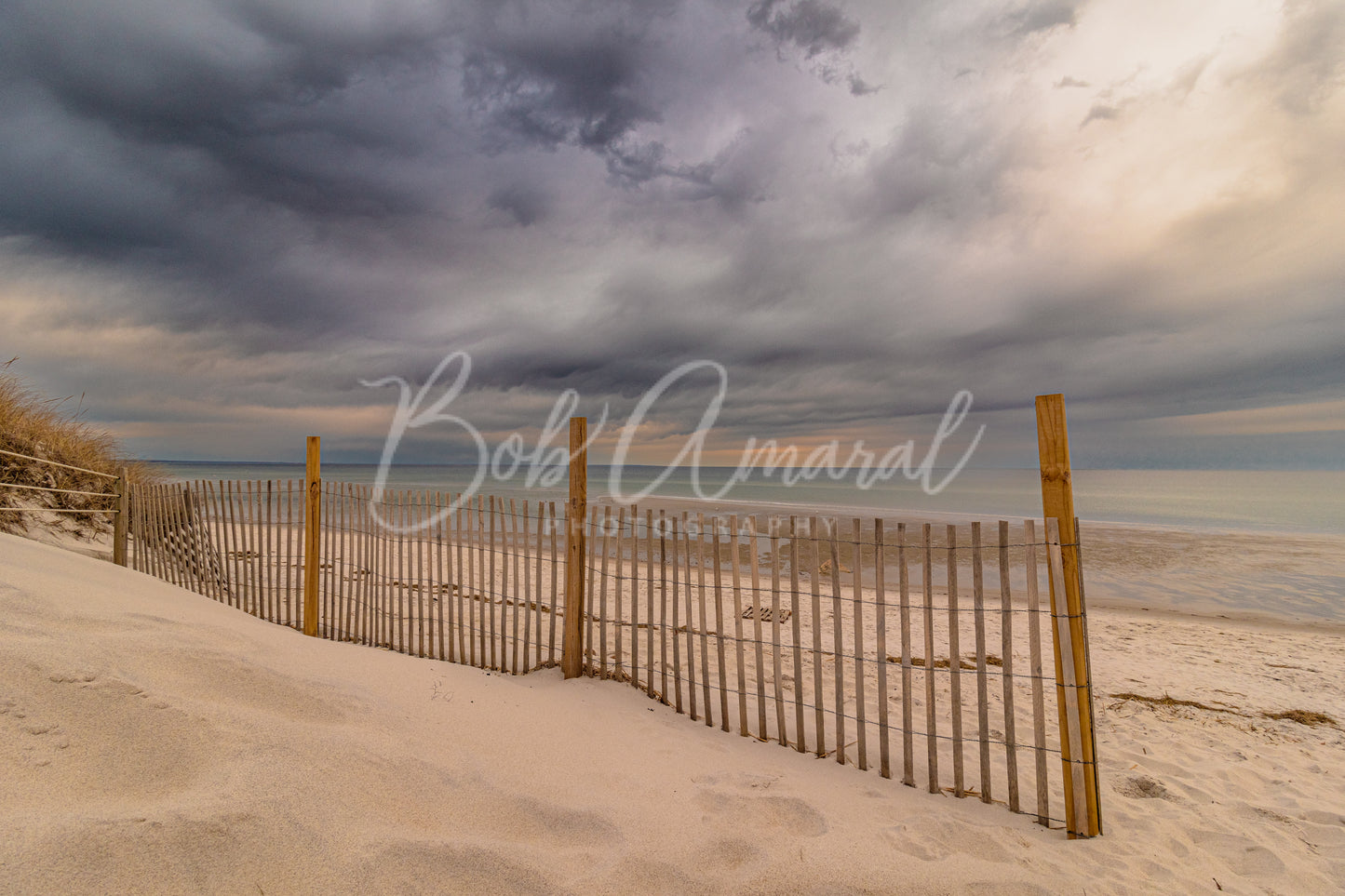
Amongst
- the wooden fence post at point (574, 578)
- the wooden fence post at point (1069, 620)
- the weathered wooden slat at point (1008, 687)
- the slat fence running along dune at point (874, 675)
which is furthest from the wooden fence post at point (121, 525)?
the wooden fence post at point (1069, 620)

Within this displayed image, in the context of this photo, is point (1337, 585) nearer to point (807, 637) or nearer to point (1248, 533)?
point (1248, 533)

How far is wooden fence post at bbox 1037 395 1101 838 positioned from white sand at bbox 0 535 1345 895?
0.69 ft

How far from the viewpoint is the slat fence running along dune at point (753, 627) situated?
3564 millimetres

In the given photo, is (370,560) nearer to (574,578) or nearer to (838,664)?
(574,578)

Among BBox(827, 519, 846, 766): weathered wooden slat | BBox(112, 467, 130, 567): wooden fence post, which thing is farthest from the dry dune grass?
BBox(827, 519, 846, 766): weathered wooden slat

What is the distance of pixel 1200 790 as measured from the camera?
13.1 ft

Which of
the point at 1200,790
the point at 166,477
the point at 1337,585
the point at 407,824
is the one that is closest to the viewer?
the point at 407,824

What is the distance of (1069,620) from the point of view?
3301 millimetres

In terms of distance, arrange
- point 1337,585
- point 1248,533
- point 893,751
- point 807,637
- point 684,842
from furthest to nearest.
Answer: point 1248,533 → point 1337,585 → point 807,637 → point 893,751 → point 684,842

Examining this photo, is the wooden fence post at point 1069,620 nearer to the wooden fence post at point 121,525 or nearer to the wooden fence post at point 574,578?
the wooden fence post at point 574,578

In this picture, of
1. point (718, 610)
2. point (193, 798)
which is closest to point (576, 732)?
point (718, 610)

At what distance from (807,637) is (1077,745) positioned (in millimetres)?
5888

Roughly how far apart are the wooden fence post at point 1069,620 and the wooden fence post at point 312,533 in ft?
24.1

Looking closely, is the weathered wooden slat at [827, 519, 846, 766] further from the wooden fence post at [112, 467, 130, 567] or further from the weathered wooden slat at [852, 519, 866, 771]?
the wooden fence post at [112, 467, 130, 567]
